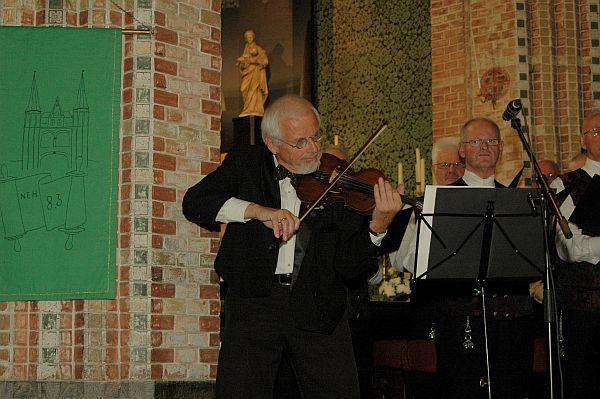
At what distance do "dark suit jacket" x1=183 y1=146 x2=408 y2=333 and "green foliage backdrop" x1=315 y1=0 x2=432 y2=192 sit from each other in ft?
22.2

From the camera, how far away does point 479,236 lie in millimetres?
4574

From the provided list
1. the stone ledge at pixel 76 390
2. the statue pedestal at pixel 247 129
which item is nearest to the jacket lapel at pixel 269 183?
the stone ledge at pixel 76 390

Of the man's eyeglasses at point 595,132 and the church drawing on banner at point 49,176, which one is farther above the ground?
the man's eyeglasses at point 595,132

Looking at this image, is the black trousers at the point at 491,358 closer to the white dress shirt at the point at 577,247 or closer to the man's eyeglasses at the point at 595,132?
the white dress shirt at the point at 577,247

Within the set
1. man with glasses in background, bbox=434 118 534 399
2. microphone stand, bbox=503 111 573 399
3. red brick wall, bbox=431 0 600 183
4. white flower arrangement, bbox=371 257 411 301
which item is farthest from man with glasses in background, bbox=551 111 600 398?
red brick wall, bbox=431 0 600 183

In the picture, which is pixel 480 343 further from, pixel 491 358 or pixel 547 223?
pixel 547 223

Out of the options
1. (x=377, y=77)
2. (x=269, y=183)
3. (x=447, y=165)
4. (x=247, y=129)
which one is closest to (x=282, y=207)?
(x=269, y=183)

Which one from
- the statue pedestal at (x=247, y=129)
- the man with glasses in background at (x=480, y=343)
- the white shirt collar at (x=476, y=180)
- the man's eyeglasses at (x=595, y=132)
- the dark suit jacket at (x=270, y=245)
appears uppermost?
the statue pedestal at (x=247, y=129)

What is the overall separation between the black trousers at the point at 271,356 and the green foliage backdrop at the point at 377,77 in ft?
22.9

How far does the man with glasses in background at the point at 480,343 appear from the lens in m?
4.97

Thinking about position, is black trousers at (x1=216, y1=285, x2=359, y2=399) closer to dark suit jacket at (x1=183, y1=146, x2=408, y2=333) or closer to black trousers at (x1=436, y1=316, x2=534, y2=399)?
dark suit jacket at (x1=183, y1=146, x2=408, y2=333)

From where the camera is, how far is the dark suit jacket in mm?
4008

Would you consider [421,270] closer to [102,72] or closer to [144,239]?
[144,239]

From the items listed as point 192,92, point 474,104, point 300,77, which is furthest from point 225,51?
point 192,92
